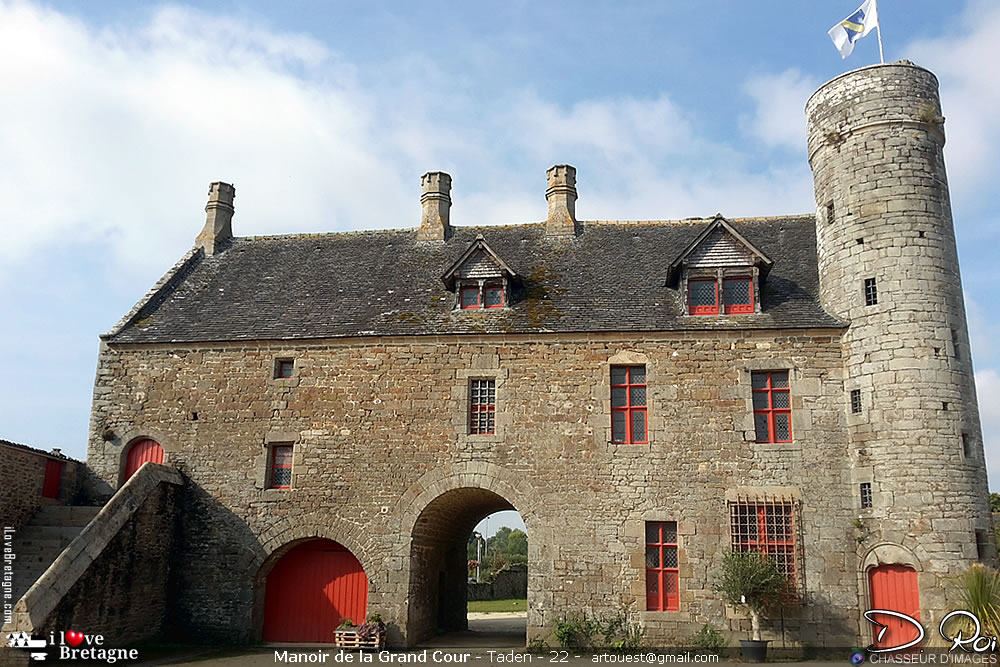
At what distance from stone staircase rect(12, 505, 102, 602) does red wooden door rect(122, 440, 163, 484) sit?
4.26ft

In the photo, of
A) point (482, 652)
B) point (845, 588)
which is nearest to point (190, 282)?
point (482, 652)

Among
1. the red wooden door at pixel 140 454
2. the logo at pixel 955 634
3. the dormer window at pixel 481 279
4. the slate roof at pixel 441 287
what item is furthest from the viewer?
the dormer window at pixel 481 279

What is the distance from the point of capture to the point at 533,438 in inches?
662

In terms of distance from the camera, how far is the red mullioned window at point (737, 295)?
57.1 feet

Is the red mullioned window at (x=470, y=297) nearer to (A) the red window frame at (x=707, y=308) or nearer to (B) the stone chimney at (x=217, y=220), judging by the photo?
(A) the red window frame at (x=707, y=308)

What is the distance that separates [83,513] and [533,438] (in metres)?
9.74

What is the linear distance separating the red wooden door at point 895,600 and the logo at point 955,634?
1.8 inches

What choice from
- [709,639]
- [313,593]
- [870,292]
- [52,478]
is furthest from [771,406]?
[52,478]

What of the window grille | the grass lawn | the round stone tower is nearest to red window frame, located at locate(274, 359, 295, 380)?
the round stone tower

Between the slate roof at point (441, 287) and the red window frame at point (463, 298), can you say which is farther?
the red window frame at point (463, 298)

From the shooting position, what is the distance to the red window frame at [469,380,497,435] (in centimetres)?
1719

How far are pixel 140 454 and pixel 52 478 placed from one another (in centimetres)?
183

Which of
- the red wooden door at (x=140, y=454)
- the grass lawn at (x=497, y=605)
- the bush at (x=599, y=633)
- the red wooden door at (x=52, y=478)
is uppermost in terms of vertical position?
the red wooden door at (x=140, y=454)

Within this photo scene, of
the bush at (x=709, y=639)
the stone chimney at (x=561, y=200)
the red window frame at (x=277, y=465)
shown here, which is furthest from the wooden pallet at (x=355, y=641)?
the stone chimney at (x=561, y=200)
